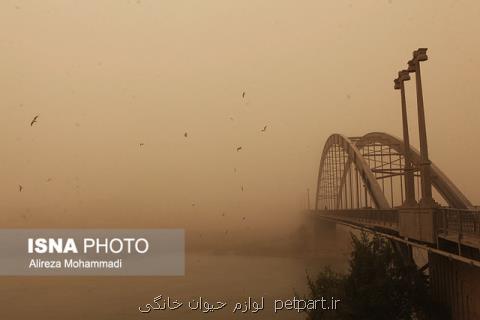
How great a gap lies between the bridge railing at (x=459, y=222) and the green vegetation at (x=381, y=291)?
3303mm

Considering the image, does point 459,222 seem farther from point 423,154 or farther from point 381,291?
point 381,291

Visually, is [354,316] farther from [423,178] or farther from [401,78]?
[401,78]

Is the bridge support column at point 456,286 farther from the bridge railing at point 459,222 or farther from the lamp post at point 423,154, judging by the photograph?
the lamp post at point 423,154

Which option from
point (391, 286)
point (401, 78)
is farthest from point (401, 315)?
point (401, 78)

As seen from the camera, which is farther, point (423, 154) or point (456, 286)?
point (423, 154)

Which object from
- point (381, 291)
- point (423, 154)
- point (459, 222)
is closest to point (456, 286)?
point (459, 222)

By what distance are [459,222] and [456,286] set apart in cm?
324

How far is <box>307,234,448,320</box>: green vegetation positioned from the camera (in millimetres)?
16422

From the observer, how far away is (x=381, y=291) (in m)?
17.0

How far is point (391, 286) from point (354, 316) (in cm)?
158

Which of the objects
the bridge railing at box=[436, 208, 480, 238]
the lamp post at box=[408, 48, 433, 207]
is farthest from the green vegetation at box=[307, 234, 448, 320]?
the bridge railing at box=[436, 208, 480, 238]

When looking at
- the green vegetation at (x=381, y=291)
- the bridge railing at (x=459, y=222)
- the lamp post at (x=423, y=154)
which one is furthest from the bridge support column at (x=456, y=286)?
the lamp post at (x=423, y=154)

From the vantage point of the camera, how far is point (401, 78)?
61.7 ft

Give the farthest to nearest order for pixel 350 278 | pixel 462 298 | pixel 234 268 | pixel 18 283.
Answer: pixel 234 268 < pixel 18 283 < pixel 350 278 < pixel 462 298
